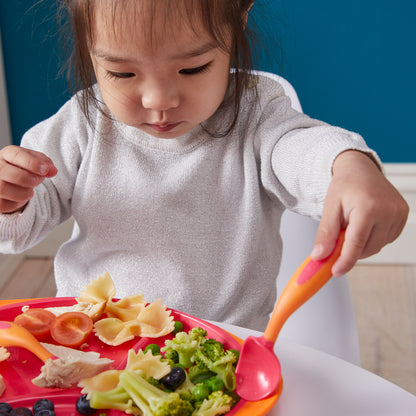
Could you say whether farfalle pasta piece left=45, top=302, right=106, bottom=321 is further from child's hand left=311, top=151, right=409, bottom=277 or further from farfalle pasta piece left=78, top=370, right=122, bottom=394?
child's hand left=311, top=151, right=409, bottom=277

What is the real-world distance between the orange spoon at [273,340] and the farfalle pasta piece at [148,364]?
69 mm

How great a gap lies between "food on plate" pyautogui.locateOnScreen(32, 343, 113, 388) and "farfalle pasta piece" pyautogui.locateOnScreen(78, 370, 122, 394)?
0.03 feet

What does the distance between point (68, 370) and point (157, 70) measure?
33 cm

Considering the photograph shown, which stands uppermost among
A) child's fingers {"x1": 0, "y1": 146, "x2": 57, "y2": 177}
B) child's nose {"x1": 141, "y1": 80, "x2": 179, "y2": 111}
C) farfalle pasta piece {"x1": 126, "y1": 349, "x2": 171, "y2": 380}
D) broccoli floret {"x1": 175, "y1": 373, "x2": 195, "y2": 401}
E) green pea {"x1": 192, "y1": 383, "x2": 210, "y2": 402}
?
child's nose {"x1": 141, "y1": 80, "x2": 179, "y2": 111}

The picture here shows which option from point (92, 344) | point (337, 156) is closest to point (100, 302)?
point (92, 344)

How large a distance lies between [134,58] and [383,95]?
52.5 inches

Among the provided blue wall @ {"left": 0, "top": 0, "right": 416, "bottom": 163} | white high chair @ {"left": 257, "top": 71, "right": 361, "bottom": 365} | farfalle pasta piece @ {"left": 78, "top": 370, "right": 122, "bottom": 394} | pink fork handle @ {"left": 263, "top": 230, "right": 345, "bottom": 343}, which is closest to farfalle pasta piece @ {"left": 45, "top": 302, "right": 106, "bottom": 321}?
farfalle pasta piece @ {"left": 78, "top": 370, "right": 122, "bottom": 394}

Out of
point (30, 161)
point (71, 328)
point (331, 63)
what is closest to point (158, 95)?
point (30, 161)

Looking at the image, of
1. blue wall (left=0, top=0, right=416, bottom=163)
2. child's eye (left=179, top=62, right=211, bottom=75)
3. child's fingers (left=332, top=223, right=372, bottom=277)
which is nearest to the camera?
child's fingers (left=332, top=223, right=372, bottom=277)

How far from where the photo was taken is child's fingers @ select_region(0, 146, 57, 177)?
2.31 ft

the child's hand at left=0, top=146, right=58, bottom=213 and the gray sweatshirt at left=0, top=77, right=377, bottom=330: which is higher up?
the child's hand at left=0, top=146, right=58, bottom=213

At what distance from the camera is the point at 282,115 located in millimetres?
879

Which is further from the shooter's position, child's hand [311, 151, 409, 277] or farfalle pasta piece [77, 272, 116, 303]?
farfalle pasta piece [77, 272, 116, 303]

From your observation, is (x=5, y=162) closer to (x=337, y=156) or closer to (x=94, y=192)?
(x=94, y=192)
